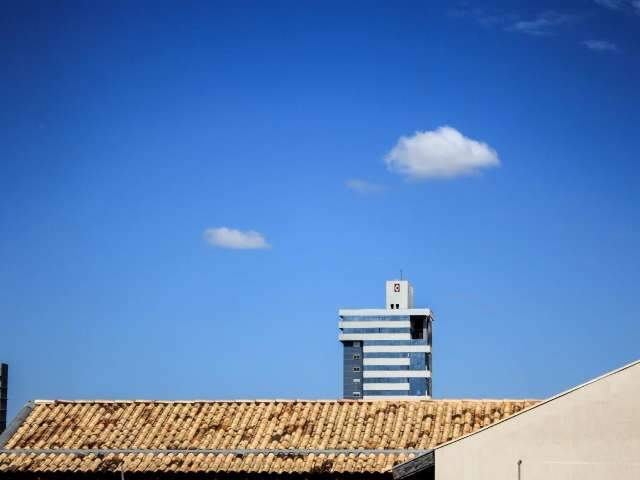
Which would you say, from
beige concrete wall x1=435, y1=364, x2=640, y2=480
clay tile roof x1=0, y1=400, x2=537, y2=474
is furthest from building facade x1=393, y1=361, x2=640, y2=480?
clay tile roof x1=0, y1=400, x2=537, y2=474

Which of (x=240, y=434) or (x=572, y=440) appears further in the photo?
(x=240, y=434)

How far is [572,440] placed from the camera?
24500 millimetres

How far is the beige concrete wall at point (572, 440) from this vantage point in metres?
24.2

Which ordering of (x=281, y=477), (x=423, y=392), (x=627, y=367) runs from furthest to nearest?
(x=423, y=392), (x=281, y=477), (x=627, y=367)

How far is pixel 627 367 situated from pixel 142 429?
52.2 ft

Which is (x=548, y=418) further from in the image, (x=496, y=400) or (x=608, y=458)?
(x=496, y=400)

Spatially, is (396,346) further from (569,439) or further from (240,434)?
(569,439)

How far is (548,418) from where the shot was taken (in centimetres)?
2467

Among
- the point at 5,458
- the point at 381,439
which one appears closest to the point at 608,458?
the point at 381,439

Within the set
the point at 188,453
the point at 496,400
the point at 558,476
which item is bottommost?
the point at 558,476

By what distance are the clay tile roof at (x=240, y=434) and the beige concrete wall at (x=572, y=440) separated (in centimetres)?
570

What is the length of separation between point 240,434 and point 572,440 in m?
11.7

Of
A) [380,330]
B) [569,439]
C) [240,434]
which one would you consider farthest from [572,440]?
[380,330]

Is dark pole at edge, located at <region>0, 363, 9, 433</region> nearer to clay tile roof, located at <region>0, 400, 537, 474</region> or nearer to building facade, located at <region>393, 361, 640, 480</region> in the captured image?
clay tile roof, located at <region>0, 400, 537, 474</region>
